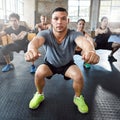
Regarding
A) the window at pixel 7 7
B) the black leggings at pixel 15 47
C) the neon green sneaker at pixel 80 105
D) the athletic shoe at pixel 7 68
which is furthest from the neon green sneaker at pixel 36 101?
the window at pixel 7 7

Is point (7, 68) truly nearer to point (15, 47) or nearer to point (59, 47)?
point (15, 47)

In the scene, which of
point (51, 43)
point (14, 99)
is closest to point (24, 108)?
point (14, 99)

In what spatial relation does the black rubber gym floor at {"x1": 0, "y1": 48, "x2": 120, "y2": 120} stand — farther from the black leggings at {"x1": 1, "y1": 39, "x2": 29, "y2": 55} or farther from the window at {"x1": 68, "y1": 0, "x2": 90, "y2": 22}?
the window at {"x1": 68, "y1": 0, "x2": 90, "y2": 22}

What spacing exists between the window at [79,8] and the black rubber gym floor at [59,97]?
32.9 feet

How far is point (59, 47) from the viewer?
183cm

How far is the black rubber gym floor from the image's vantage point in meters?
1.77

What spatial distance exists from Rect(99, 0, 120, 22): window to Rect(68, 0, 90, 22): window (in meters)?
0.96

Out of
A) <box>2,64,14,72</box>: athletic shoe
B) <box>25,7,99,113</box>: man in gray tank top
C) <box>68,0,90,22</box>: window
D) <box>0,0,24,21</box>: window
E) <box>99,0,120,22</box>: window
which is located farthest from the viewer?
<box>68,0,90,22</box>: window

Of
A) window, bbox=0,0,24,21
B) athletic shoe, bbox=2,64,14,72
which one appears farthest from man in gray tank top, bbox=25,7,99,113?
window, bbox=0,0,24,21

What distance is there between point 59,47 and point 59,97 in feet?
2.21

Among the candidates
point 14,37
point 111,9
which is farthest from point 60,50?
point 111,9

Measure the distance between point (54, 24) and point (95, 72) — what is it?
1666 mm

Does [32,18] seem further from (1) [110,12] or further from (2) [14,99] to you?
(2) [14,99]

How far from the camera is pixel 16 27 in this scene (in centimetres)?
340
